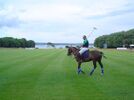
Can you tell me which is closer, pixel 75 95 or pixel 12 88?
pixel 75 95

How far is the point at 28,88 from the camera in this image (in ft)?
59.2

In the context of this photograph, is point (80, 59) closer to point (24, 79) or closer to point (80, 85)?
point (24, 79)

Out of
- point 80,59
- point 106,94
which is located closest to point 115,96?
point 106,94

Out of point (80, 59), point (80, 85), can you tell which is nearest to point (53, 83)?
Answer: point (80, 85)

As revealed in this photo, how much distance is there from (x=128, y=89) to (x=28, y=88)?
460 centimetres

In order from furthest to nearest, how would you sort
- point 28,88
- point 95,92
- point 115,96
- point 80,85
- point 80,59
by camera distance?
point 80,59
point 80,85
point 28,88
point 95,92
point 115,96

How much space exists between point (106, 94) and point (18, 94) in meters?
3.67

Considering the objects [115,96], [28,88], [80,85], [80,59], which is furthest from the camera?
[80,59]

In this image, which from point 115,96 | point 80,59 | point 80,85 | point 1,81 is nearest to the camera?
point 115,96

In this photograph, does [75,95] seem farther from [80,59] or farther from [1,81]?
[80,59]

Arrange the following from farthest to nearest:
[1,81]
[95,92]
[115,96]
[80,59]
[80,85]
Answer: [80,59]
[1,81]
[80,85]
[95,92]
[115,96]

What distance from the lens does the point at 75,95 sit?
15852 millimetres

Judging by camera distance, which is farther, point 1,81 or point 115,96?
point 1,81

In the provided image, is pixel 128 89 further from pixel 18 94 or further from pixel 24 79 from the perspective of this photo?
pixel 24 79
